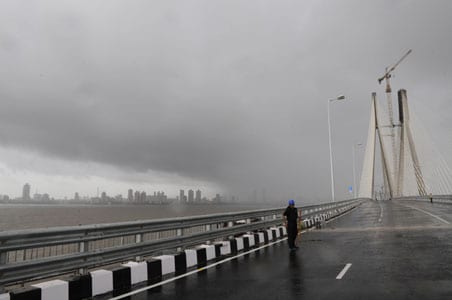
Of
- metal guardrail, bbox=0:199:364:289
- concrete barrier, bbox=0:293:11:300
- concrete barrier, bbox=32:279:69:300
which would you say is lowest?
concrete barrier, bbox=32:279:69:300

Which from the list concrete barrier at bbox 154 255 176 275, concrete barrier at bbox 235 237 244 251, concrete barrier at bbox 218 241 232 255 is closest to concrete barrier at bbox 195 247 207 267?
concrete barrier at bbox 218 241 232 255

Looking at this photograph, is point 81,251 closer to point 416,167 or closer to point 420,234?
point 420,234

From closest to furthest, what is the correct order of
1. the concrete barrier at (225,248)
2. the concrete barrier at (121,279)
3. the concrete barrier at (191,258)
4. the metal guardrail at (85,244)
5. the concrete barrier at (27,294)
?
the concrete barrier at (27,294) < the metal guardrail at (85,244) < the concrete barrier at (121,279) < the concrete barrier at (191,258) < the concrete barrier at (225,248)

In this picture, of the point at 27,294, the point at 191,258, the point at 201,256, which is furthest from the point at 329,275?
the point at 27,294

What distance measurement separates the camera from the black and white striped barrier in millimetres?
6113

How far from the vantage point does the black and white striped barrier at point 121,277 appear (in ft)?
20.1

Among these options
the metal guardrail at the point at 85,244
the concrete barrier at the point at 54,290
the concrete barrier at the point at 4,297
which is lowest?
the concrete barrier at the point at 54,290

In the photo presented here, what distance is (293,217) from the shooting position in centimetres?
1331

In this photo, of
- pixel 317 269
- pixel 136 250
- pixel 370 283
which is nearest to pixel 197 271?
pixel 136 250

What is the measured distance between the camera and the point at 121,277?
7812 mm

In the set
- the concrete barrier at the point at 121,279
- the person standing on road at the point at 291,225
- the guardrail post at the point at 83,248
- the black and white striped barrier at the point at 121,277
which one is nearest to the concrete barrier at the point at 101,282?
the black and white striped barrier at the point at 121,277

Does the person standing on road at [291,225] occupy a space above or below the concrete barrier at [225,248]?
above

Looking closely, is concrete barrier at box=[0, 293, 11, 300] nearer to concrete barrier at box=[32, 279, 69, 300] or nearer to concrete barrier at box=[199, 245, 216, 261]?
concrete barrier at box=[32, 279, 69, 300]

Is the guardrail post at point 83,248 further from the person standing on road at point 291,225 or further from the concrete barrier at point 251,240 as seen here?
the concrete barrier at point 251,240
